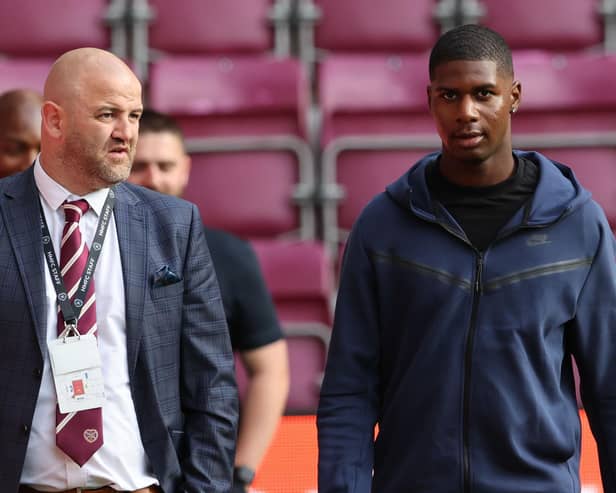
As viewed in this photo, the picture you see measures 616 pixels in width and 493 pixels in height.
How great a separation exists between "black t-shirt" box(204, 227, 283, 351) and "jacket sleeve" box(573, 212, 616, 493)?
3.52 ft

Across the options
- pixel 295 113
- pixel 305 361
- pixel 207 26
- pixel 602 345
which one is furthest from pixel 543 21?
pixel 602 345

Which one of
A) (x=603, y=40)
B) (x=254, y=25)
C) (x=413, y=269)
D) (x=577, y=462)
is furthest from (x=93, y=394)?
(x=603, y=40)

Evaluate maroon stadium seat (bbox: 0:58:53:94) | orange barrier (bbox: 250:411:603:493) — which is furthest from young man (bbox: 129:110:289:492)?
maroon stadium seat (bbox: 0:58:53:94)

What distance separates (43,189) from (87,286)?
0.23 m

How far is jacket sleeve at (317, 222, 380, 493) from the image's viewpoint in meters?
2.16

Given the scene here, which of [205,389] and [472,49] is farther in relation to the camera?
[205,389]

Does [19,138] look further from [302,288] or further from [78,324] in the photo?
[302,288]

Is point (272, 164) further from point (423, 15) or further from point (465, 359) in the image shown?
point (465, 359)

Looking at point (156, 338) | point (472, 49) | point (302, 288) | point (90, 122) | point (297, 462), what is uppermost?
point (472, 49)

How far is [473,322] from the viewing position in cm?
209

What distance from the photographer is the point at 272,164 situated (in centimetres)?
456

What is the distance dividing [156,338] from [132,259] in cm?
16

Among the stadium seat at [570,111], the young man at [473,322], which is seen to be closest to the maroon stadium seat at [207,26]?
the stadium seat at [570,111]

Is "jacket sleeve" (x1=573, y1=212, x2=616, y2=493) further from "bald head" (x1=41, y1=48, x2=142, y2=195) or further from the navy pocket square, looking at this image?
"bald head" (x1=41, y1=48, x2=142, y2=195)
